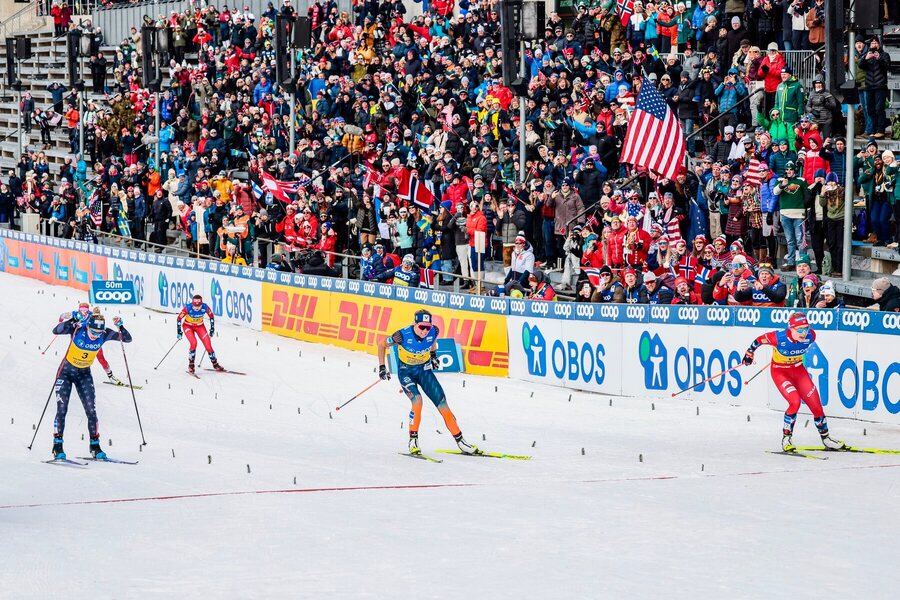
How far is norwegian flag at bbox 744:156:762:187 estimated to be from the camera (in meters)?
20.9

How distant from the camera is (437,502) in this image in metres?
13.3

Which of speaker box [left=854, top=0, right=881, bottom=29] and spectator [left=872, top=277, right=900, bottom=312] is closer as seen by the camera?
spectator [left=872, top=277, right=900, bottom=312]

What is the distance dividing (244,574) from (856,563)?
4540 mm

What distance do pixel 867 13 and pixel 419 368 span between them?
761cm

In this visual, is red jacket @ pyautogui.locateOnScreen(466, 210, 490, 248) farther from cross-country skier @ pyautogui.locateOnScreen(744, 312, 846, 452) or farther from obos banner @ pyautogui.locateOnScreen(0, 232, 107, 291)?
obos banner @ pyautogui.locateOnScreen(0, 232, 107, 291)

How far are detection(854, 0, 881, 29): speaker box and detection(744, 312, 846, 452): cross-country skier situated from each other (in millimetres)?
4710

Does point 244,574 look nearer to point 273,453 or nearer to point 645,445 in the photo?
point 273,453

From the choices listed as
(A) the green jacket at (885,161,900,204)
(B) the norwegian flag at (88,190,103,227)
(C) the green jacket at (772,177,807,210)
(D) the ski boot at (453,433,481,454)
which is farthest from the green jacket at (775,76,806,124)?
(B) the norwegian flag at (88,190,103,227)

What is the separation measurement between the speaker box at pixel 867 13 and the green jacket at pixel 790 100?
2740 millimetres

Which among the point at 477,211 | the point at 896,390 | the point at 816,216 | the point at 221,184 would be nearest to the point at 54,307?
the point at 221,184

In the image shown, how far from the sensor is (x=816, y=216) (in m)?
20.5

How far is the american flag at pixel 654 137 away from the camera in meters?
21.7

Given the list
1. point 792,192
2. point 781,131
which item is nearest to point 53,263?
point 781,131

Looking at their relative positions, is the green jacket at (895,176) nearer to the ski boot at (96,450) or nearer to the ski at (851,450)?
the ski at (851,450)
